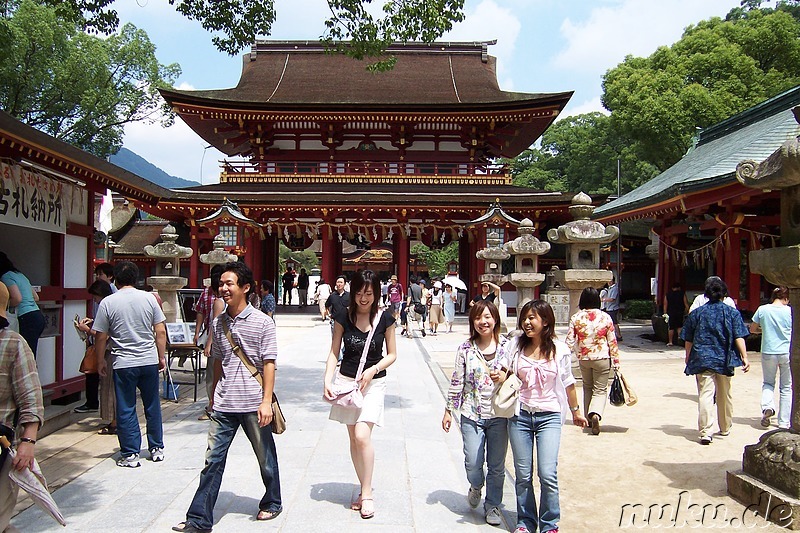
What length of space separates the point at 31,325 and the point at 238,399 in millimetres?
3450

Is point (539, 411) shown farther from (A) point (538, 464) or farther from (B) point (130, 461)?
(B) point (130, 461)

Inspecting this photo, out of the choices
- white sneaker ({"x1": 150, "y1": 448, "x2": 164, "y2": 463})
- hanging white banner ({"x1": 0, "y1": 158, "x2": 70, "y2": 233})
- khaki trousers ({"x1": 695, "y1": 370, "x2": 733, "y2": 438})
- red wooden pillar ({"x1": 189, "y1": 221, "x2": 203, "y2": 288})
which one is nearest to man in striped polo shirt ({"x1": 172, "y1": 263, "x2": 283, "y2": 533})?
white sneaker ({"x1": 150, "y1": 448, "x2": 164, "y2": 463})

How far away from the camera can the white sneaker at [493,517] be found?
414 cm

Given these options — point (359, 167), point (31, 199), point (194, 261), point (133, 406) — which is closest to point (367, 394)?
point (133, 406)

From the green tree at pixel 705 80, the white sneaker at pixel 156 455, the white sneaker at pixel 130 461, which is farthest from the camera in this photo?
the green tree at pixel 705 80

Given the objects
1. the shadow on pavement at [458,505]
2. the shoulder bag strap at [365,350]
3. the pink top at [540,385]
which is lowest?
the shadow on pavement at [458,505]

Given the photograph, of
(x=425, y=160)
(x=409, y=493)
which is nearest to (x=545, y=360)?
(x=409, y=493)

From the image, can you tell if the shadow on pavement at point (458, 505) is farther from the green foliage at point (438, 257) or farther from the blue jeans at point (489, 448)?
the green foliage at point (438, 257)

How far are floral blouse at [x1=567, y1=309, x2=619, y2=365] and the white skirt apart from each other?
10.3ft

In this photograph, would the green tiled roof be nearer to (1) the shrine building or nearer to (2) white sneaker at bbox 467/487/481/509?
(1) the shrine building

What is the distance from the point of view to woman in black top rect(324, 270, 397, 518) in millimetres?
4156

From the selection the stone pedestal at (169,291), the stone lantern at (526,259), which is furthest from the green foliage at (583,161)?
the stone pedestal at (169,291)

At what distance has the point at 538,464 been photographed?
3852 mm

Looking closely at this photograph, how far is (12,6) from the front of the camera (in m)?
26.8
